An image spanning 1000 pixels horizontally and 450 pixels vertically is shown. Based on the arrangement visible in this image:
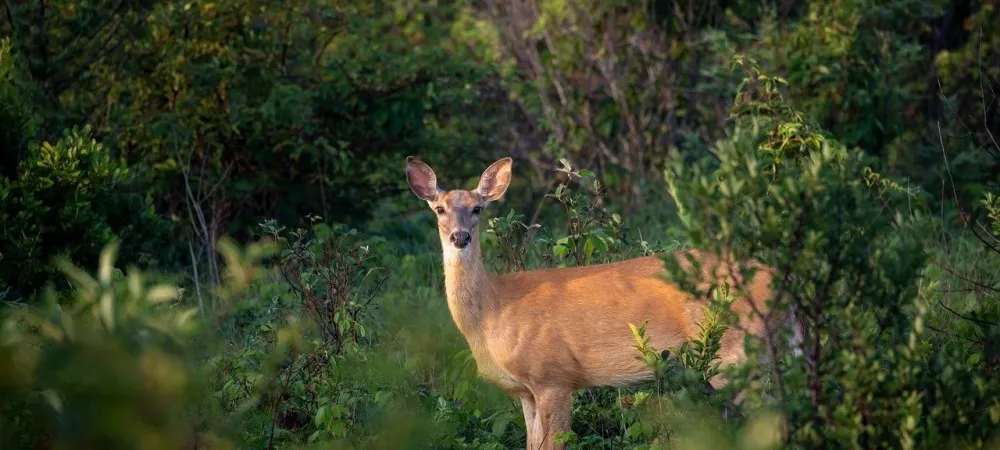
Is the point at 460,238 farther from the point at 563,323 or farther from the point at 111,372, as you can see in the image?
the point at 111,372

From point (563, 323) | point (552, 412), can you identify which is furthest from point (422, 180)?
point (552, 412)

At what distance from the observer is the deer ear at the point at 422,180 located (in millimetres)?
6949

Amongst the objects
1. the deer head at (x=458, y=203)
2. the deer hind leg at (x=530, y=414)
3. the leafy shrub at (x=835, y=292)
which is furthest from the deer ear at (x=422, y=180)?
the leafy shrub at (x=835, y=292)

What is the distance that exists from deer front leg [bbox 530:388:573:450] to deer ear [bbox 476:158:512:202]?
1.31 metres

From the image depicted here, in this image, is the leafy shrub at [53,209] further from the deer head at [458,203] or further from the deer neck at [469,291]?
the deer neck at [469,291]

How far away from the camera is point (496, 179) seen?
277 inches

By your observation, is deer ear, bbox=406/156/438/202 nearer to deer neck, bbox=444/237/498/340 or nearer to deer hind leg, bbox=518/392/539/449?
deer neck, bbox=444/237/498/340

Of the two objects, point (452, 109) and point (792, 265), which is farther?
point (452, 109)

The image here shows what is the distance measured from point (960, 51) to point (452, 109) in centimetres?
481

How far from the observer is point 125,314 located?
3340 millimetres

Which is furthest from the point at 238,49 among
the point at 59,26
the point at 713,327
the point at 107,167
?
the point at 713,327

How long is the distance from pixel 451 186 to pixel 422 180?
13.3 ft

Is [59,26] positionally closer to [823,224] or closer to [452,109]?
[452,109]

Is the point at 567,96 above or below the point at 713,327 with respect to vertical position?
below
